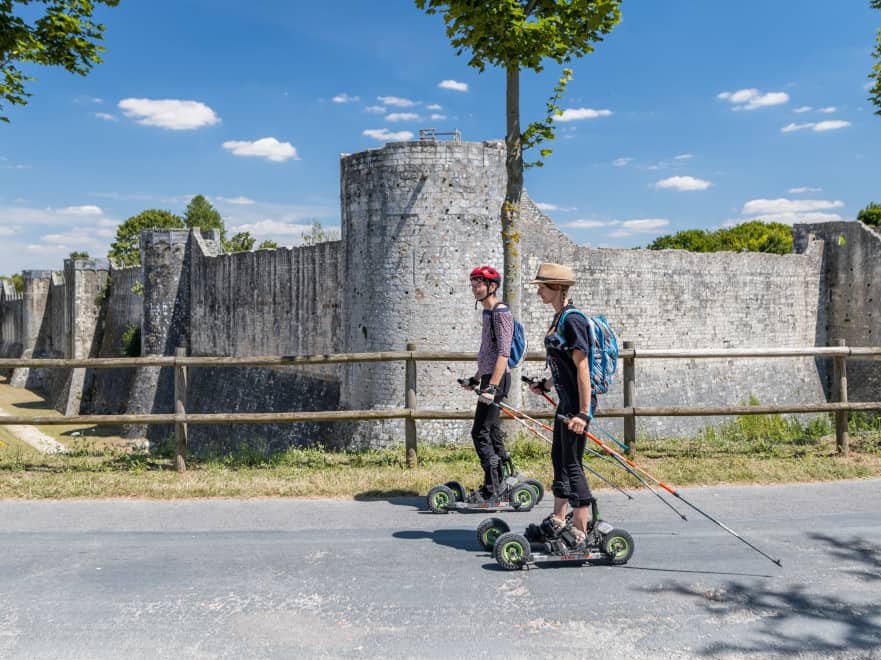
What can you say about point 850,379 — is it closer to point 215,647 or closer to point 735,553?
point 735,553

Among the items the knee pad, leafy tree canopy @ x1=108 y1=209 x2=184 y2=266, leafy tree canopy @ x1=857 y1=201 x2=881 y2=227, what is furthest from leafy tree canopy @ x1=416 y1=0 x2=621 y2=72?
leafy tree canopy @ x1=108 y1=209 x2=184 y2=266

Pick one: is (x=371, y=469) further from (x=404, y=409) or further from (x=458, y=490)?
(x=458, y=490)

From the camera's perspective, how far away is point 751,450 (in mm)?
8562

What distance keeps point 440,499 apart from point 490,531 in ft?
3.71

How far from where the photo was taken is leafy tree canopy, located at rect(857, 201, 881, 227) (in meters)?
46.8

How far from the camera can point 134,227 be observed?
67.3 meters

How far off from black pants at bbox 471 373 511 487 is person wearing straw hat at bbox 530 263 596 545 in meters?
1.22

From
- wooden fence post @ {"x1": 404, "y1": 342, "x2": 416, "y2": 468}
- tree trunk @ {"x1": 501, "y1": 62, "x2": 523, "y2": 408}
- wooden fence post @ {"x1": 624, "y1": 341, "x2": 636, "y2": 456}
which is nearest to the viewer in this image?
wooden fence post @ {"x1": 404, "y1": 342, "x2": 416, "y2": 468}

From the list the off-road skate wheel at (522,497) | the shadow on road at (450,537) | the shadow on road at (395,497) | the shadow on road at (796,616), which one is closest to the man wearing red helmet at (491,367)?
the off-road skate wheel at (522,497)

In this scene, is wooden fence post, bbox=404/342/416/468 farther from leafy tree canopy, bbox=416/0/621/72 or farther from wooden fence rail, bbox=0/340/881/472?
leafy tree canopy, bbox=416/0/621/72

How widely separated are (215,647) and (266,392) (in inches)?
747

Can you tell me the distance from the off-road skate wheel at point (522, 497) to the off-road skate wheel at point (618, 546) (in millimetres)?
1412

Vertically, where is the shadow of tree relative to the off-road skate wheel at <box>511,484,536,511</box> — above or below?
below

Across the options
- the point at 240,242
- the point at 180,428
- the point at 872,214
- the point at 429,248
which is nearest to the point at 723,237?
the point at 872,214
